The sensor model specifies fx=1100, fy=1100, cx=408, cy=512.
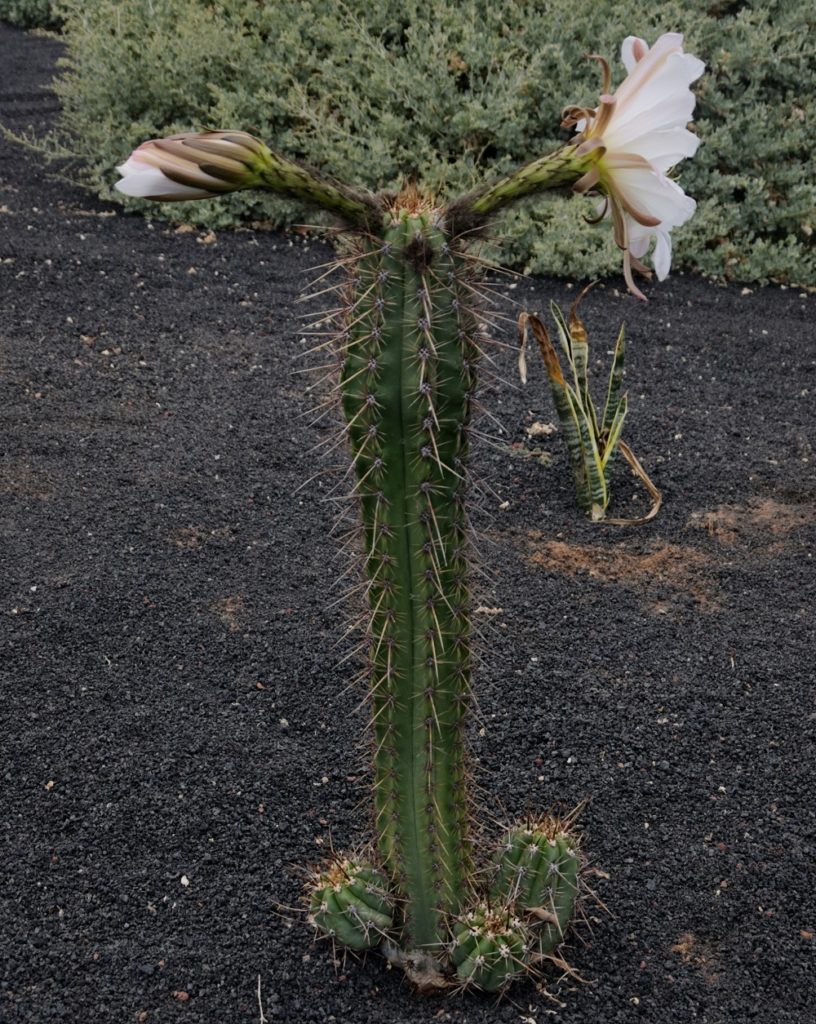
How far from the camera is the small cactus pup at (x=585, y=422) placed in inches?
143

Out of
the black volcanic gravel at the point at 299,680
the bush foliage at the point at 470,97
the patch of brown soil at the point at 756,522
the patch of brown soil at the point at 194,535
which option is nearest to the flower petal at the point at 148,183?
the black volcanic gravel at the point at 299,680

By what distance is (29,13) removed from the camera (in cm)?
1154

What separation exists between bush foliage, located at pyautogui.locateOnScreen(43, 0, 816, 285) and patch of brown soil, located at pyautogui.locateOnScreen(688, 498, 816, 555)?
2.06 meters

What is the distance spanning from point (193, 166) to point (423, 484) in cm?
60

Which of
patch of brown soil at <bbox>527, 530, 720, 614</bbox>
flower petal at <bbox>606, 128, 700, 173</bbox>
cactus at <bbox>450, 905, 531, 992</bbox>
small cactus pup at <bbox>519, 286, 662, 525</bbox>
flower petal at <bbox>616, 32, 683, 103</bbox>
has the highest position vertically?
flower petal at <bbox>616, 32, 683, 103</bbox>

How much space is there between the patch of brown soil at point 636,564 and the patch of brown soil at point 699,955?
3.99ft

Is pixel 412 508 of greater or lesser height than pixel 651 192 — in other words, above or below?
below

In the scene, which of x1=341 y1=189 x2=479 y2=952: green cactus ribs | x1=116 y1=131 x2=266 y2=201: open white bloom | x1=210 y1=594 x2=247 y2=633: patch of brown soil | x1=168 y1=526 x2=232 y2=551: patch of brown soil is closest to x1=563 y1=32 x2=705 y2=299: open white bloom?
x1=341 y1=189 x2=479 y2=952: green cactus ribs

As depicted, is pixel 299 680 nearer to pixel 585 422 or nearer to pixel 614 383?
pixel 585 422

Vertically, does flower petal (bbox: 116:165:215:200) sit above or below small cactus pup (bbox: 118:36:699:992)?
above

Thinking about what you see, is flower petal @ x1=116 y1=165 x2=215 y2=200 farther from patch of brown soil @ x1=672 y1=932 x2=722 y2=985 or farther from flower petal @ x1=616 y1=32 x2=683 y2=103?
patch of brown soil @ x1=672 y1=932 x2=722 y2=985

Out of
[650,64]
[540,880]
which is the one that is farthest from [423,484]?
[540,880]

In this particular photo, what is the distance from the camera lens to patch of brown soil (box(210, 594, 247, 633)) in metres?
3.18

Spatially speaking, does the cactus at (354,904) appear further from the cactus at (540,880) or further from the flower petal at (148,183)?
the flower petal at (148,183)
